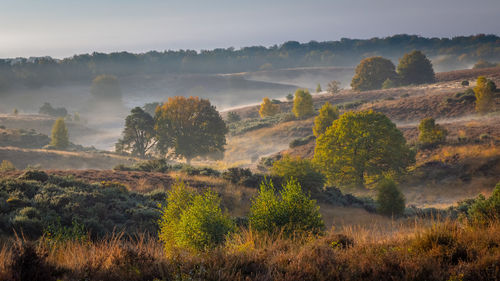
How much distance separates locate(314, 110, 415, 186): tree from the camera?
31.9 metres

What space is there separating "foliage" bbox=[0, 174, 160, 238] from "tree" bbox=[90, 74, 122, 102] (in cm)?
14534

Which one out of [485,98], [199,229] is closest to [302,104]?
[485,98]

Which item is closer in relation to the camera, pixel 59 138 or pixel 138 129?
pixel 138 129

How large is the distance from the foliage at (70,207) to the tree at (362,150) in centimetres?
2101

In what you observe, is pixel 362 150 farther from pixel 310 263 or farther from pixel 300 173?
pixel 310 263

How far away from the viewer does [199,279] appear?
4777mm

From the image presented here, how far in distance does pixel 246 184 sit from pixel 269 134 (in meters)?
43.3

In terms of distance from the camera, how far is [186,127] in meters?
49.8

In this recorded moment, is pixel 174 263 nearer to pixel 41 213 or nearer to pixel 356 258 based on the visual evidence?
pixel 356 258

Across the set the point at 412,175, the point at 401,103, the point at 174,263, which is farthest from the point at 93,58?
the point at 174,263

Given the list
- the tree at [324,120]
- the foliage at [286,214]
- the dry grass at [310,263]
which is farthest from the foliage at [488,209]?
the tree at [324,120]

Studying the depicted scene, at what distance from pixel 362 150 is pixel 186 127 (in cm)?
2753

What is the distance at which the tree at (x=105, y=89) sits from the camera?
148875 mm

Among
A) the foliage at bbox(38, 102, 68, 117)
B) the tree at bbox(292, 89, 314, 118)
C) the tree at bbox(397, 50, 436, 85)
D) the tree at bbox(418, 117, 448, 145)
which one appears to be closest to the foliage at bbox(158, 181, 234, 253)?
the tree at bbox(418, 117, 448, 145)
